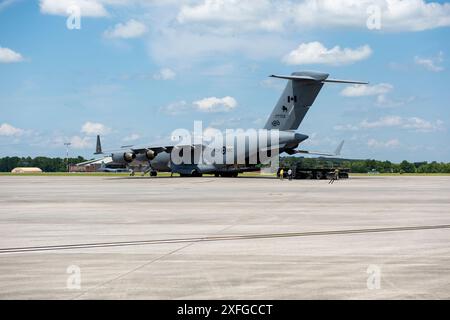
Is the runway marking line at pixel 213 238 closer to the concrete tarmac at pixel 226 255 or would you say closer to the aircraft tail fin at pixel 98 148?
the concrete tarmac at pixel 226 255

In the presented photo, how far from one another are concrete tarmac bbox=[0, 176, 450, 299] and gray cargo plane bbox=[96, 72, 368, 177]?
133 ft

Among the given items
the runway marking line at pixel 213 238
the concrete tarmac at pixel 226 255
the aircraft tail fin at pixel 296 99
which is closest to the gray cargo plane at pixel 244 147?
the aircraft tail fin at pixel 296 99

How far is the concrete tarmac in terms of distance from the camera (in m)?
8.98

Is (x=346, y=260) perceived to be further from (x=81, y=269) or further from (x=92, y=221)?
(x=92, y=221)

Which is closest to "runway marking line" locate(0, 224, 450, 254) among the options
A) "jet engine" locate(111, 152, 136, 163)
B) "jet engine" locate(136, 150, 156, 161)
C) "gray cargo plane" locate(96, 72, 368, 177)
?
"gray cargo plane" locate(96, 72, 368, 177)

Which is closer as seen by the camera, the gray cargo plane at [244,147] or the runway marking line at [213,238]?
the runway marking line at [213,238]

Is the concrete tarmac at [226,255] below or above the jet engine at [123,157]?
below

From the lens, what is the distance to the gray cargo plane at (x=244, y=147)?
6288cm

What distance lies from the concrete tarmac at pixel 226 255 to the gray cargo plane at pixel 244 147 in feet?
133

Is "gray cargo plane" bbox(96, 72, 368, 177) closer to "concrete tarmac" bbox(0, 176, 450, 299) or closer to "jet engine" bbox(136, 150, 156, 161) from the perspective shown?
"jet engine" bbox(136, 150, 156, 161)

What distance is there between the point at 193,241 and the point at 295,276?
16.1 feet

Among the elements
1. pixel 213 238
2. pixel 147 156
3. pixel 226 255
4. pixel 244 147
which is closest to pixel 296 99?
pixel 244 147

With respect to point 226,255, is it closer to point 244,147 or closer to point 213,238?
point 213,238
